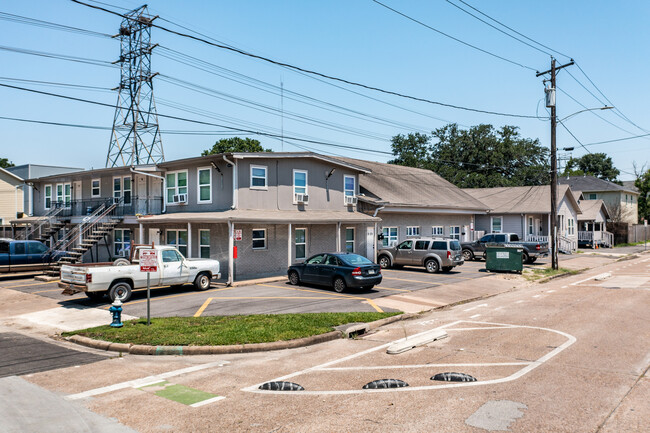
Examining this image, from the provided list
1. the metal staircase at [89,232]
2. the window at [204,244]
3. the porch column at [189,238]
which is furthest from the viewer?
the metal staircase at [89,232]

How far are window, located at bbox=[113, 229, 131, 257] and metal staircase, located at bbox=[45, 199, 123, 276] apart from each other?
1113 millimetres

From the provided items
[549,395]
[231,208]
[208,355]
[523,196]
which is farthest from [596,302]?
[523,196]

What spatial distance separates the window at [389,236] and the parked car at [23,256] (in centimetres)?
1789

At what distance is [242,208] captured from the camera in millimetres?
22656

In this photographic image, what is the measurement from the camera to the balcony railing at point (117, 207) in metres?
27.2

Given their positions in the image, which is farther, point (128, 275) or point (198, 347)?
point (128, 275)

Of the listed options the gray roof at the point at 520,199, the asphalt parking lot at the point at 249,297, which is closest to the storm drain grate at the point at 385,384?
the asphalt parking lot at the point at 249,297

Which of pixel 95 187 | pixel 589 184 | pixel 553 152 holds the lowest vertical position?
pixel 95 187

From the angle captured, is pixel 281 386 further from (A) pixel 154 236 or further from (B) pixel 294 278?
(A) pixel 154 236

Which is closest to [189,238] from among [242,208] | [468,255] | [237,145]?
[242,208]

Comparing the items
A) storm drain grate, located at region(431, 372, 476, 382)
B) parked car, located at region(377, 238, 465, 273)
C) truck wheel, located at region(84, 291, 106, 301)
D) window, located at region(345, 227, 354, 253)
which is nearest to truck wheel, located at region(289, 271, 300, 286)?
truck wheel, located at region(84, 291, 106, 301)

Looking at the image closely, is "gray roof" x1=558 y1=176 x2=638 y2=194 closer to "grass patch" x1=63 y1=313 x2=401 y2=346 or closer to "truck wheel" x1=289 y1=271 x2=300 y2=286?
"truck wheel" x1=289 y1=271 x2=300 y2=286

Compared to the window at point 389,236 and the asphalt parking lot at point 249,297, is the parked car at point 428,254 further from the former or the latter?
the window at point 389,236

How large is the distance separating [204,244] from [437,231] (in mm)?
17973
